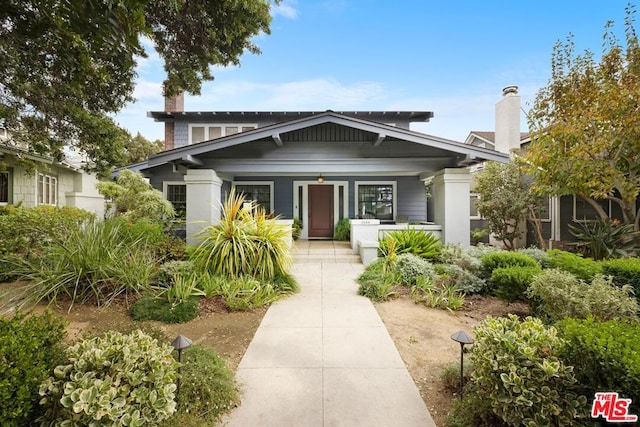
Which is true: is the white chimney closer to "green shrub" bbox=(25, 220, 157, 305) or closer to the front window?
the front window

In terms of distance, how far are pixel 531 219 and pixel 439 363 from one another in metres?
9.80

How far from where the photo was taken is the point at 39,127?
15.7ft

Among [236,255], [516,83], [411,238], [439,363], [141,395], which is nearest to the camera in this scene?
[141,395]

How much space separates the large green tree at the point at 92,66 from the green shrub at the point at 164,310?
277 cm

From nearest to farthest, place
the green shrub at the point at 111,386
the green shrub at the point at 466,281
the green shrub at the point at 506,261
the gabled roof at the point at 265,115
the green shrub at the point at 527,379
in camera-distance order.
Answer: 1. the green shrub at the point at 111,386
2. the green shrub at the point at 527,379
3. the green shrub at the point at 506,261
4. the green shrub at the point at 466,281
5. the gabled roof at the point at 265,115

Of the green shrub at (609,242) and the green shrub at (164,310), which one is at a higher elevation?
the green shrub at (609,242)

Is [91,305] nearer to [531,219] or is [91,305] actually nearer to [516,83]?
[531,219]

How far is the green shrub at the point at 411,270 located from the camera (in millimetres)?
6023

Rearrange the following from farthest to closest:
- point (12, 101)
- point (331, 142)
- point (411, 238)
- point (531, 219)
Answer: point (531, 219) < point (331, 142) < point (411, 238) < point (12, 101)

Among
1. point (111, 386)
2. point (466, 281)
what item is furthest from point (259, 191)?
point (111, 386)

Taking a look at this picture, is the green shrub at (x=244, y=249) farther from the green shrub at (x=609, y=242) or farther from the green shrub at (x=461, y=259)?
the green shrub at (x=609, y=242)

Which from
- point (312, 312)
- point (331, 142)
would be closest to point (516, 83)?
point (331, 142)

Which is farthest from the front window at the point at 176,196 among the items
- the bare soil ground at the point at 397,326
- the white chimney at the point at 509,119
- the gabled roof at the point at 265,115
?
the white chimney at the point at 509,119

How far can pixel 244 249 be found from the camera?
5688 mm
